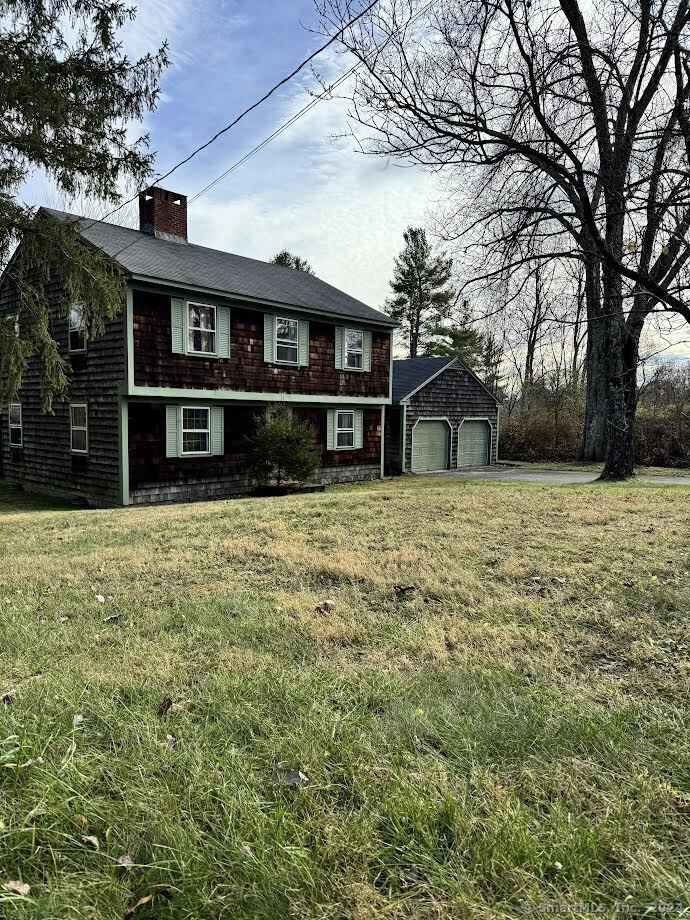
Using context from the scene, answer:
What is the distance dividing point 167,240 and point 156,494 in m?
8.22

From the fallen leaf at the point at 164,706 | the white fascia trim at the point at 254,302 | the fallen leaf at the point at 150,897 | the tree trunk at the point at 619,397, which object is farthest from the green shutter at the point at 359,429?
the fallen leaf at the point at 150,897

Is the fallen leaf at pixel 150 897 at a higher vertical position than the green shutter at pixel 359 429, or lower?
lower

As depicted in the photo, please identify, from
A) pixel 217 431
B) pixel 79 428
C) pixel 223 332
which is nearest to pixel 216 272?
pixel 223 332

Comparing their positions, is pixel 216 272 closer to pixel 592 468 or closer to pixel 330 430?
pixel 330 430

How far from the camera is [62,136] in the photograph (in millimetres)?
9266

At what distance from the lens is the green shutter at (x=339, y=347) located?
18.3 m

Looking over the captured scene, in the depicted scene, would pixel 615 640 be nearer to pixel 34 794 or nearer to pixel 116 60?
pixel 34 794

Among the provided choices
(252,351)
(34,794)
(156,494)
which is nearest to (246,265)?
(252,351)

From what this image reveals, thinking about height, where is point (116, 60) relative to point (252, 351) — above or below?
above

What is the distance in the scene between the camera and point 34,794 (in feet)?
7.06

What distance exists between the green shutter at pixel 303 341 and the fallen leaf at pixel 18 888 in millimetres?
16088

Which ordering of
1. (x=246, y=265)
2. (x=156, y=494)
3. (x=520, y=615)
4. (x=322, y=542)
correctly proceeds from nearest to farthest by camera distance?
(x=520, y=615), (x=322, y=542), (x=156, y=494), (x=246, y=265)

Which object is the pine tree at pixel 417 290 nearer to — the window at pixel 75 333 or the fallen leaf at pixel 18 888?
the window at pixel 75 333

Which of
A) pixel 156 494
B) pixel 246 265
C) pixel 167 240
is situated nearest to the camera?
pixel 156 494
